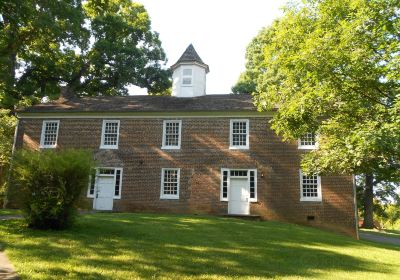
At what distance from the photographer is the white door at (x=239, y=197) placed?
71.4ft

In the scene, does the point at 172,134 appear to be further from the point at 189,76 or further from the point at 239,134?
the point at 189,76

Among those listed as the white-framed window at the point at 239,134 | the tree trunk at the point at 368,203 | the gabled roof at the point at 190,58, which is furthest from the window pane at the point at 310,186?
the tree trunk at the point at 368,203

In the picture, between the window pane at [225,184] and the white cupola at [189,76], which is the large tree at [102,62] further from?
the window pane at [225,184]

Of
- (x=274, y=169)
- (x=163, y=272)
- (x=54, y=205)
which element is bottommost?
(x=163, y=272)

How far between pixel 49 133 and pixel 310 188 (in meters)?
17.2

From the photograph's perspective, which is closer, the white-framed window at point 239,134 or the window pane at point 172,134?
the white-framed window at point 239,134

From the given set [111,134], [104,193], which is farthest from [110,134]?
[104,193]

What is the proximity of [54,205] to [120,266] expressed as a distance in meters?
4.54

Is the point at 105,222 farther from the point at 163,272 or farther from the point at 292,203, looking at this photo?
the point at 292,203

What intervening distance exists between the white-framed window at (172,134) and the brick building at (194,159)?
0.06 m

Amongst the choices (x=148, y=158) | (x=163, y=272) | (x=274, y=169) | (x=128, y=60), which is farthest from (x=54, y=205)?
(x=128, y=60)

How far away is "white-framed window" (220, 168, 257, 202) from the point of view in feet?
71.6

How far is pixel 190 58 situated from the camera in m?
27.4

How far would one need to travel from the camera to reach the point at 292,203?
2119 centimetres
